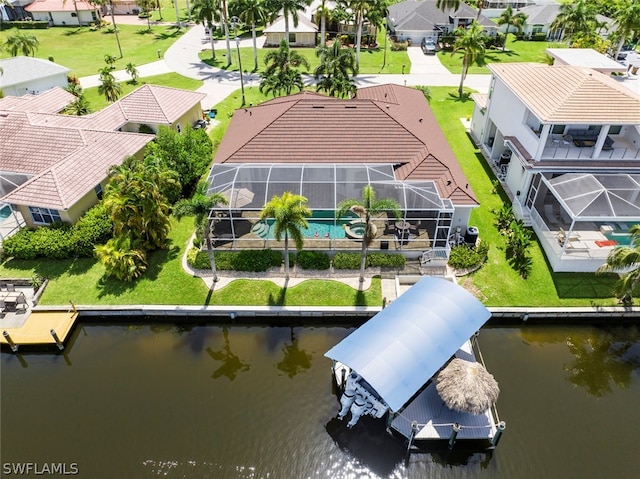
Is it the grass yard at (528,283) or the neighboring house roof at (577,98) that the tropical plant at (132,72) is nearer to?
the neighboring house roof at (577,98)

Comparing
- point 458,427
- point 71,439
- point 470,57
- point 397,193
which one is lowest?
point 71,439

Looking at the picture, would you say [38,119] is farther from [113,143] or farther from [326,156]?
[326,156]

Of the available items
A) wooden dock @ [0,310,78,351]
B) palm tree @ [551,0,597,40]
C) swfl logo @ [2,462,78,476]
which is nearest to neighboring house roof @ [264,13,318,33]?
palm tree @ [551,0,597,40]

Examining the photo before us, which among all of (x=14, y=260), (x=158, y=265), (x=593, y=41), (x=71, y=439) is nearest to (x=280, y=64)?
(x=158, y=265)

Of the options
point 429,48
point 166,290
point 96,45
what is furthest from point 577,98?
point 96,45

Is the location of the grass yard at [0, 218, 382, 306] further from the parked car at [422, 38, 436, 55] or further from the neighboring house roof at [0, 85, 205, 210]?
the parked car at [422, 38, 436, 55]

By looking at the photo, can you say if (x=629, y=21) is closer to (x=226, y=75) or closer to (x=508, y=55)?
(x=508, y=55)
